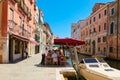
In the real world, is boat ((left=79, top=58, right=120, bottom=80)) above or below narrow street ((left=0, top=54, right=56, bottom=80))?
above

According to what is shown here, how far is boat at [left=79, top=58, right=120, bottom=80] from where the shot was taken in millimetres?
10402

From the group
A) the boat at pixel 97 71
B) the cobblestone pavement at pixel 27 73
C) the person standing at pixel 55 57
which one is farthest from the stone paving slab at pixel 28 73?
the person standing at pixel 55 57

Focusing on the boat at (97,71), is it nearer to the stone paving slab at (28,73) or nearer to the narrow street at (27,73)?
the stone paving slab at (28,73)

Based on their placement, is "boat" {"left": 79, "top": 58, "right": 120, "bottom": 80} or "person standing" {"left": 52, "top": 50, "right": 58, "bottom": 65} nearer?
"boat" {"left": 79, "top": 58, "right": 120, "bottom": 80}

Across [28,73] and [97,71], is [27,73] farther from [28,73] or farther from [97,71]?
[97,71]

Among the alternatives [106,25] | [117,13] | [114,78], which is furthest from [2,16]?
[106,25]

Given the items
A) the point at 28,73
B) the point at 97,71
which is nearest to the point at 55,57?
the point at 28,73

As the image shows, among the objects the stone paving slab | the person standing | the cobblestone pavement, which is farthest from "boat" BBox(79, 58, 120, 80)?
the person standing

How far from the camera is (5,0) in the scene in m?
18.8

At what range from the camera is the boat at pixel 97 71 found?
10.4m

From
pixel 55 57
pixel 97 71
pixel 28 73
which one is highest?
pixel 55 57

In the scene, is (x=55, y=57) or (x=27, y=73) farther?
(x=55, y=57)

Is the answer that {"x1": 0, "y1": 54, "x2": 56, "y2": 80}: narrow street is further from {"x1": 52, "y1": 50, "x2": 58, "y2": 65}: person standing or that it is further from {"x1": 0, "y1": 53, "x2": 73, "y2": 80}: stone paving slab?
{"x1": 52, "y1": 50, "x2": 58, "y2": 65}: person standing

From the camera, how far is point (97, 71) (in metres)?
11.4
